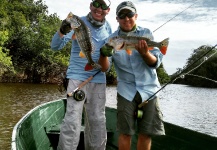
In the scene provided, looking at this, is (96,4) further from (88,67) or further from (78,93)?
(78,93)

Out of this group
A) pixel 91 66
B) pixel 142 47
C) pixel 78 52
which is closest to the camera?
pixel 142 47

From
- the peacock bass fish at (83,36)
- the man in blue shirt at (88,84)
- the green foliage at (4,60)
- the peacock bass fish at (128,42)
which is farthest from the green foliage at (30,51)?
the peacock bass fish at (128,42)

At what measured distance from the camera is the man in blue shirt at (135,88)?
14.8 ft

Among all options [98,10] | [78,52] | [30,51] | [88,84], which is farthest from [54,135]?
[30,51]

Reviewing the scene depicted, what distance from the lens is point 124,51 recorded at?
15.3 feet

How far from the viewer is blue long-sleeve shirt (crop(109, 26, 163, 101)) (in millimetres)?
4543

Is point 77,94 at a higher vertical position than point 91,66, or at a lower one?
lower

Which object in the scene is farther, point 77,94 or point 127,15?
point 77,94

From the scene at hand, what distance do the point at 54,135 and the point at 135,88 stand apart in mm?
2668

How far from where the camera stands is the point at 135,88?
15.0 ft

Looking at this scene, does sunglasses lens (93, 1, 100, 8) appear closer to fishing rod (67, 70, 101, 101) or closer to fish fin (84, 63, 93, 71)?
fish fin (84, 63, 93, 71)

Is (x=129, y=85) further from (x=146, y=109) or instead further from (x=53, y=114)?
(x=53, y=114)

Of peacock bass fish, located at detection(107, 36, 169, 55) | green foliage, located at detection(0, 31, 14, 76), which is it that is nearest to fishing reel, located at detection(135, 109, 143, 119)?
peacock bass fish, located at detection(107, 36, 169, 55)

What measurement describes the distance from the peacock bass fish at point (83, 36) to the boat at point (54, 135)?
5.02ft
